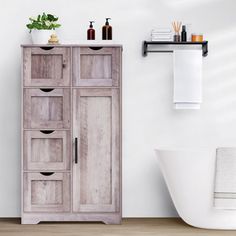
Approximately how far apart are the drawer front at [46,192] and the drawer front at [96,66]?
836 mm

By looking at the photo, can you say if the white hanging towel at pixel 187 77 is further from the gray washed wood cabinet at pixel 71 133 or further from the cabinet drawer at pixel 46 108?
the cabinet drawer at pixel 46 108

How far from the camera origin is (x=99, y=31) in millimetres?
4660

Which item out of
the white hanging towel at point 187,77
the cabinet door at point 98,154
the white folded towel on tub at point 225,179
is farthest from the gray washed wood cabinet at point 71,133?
the white folded towel on tub at point 225,179

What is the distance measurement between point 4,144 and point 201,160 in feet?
6.11

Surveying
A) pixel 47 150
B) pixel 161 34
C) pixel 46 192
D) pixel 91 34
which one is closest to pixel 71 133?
pixel 47 150

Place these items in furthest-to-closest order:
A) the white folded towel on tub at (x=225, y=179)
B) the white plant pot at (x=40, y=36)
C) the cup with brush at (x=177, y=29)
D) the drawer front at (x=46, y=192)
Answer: the cup with brush at (x=177, y=29)
the white plant pot at (x=40, y=36)
the drawer front at (x=46, y=192)
the white folded towel on tub at (x=225, y=179)

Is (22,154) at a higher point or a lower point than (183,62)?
lower

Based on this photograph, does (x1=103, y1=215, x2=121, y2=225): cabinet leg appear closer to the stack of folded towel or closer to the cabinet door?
the cabinet door

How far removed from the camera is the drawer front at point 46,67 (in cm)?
421

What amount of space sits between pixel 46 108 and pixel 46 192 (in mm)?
719

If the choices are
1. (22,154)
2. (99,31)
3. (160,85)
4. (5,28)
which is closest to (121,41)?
(99,31)

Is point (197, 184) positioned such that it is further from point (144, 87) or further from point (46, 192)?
point (46, 192)

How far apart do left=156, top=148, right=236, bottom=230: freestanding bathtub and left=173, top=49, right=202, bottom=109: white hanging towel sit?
0.61m

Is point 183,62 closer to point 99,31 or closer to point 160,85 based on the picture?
point 160,85
